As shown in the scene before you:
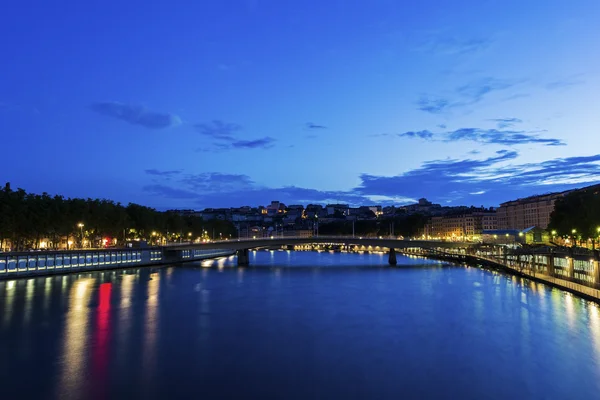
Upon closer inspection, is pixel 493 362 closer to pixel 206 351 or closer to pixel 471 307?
pixel 206 351

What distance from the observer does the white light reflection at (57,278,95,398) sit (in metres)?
17.7

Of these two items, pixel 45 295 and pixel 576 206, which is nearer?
pixel 45 295

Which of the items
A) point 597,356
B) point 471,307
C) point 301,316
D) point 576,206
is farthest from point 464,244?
point 597,356

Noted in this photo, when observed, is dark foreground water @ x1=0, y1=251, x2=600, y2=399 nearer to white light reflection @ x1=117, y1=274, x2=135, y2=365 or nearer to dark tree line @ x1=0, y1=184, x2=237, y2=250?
white light reflection @ x1=117, y1=274, x2=135, y2=365

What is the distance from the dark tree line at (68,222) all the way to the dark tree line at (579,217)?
67.9 meters

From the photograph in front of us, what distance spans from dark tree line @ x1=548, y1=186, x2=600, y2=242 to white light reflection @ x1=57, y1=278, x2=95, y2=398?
60789 mm

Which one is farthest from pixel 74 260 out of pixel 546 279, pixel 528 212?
pixel 528 212

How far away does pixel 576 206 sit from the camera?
8019cm

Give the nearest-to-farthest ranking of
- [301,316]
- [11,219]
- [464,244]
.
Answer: [301,316], [11,219], [464,244]

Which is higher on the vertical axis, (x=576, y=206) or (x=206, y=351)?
(x=576, y=206)

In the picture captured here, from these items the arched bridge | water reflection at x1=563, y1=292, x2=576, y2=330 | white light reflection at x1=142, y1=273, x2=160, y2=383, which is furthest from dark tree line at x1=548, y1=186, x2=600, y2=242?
white light reflection at x1=142, y1=273, x2=160, y2=383

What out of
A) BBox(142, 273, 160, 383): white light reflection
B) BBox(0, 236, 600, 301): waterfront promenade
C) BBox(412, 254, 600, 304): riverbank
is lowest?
BBox(142, 273, 160, 383): white light reflection

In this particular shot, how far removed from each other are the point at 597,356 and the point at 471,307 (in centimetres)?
1521

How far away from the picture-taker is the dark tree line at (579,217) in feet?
223
